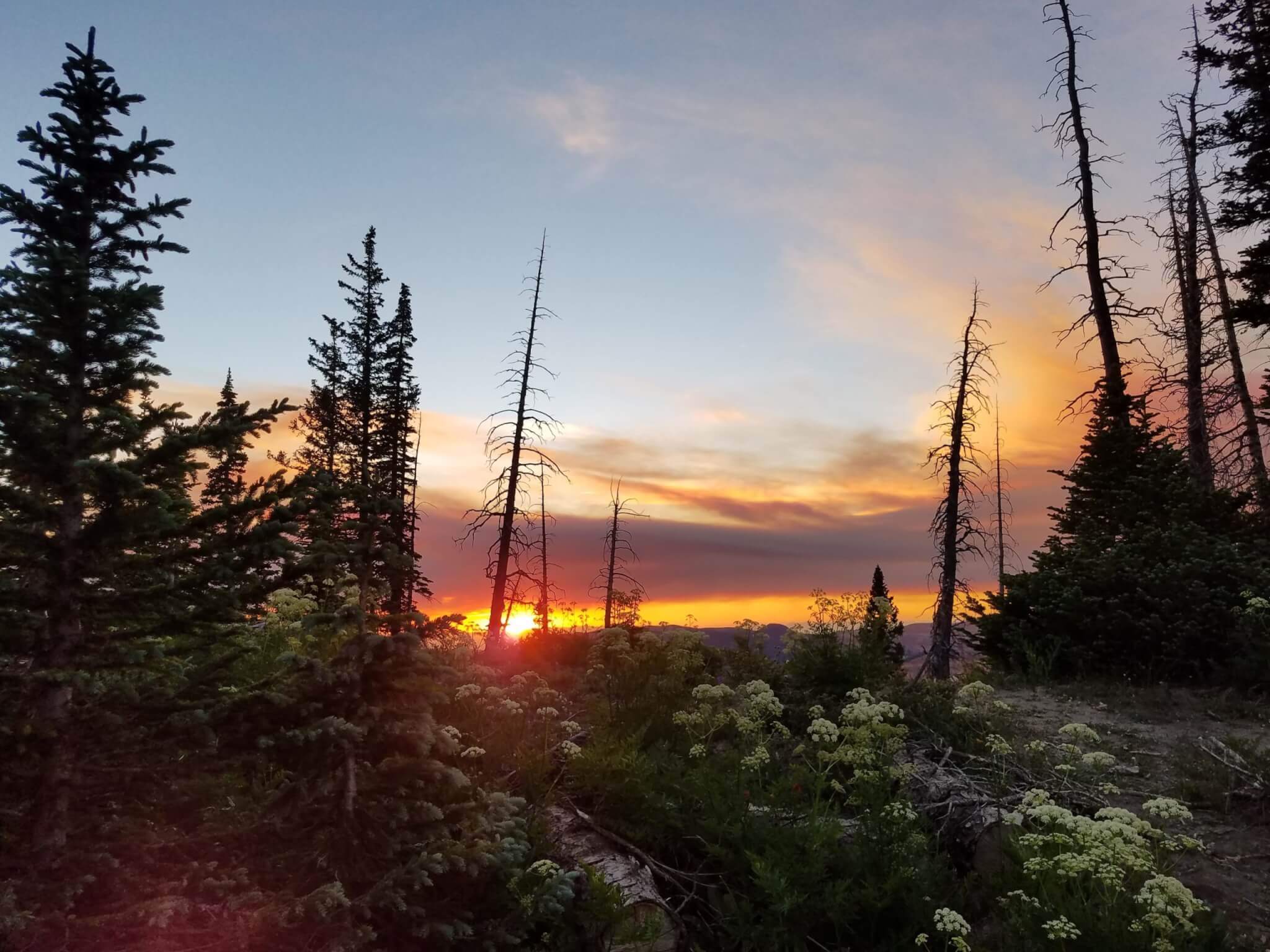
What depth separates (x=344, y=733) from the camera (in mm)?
4441

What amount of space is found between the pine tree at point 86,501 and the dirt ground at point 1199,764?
7905 millimetres

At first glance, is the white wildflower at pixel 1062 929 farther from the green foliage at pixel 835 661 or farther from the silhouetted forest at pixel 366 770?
the green foliage at pixel 835 661

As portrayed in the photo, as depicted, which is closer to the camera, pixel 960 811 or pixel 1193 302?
pixel 960 811

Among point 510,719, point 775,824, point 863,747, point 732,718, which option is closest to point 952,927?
point 775,824

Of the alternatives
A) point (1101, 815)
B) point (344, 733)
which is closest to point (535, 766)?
point (344, 733)

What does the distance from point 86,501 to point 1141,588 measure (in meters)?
15.9

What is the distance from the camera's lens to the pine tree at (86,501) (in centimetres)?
422

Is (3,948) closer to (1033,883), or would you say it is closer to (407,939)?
(407,939)

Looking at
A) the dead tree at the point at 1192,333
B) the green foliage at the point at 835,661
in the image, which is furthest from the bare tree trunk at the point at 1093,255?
the green foliage at the point at 835,661

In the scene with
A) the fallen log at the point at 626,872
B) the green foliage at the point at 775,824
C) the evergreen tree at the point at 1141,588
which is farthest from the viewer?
the evergreen tree at the point at 1141,588

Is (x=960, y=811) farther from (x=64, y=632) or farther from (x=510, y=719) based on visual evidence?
(x=64, y=632)

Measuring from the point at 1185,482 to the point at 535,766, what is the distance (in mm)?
18055

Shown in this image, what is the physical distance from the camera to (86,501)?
4.53 metres

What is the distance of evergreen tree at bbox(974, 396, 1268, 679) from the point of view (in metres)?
13.2
